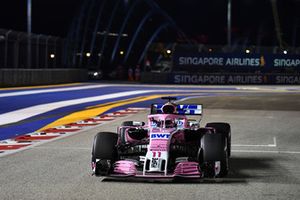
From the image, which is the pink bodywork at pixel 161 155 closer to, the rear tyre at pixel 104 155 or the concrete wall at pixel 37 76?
the rear tyre at pixel 104 155

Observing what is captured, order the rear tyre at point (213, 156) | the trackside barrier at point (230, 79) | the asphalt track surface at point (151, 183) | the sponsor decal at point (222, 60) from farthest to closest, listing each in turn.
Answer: the sponsor decal at point (222, 60) → the trackside barrier at point (230, 79) → the rear tyre at point (213, 156) → the asphalt track surface at point (151, 183)

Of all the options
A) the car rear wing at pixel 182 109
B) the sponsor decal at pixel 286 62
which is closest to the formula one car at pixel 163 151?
the car rear wing at pixel 182 109

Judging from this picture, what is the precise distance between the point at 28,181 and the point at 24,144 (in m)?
4.09

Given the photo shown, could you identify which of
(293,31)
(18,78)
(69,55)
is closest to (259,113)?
(18,78)

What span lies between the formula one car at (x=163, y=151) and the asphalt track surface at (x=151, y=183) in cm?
15

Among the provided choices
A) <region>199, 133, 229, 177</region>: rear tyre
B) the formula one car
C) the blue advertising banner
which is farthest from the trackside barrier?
<region>199, 133, 229, 177</region>: rear tyre

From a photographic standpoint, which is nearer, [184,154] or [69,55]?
[184,154]

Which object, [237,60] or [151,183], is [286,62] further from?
[151,183]

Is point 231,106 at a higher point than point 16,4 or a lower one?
lower

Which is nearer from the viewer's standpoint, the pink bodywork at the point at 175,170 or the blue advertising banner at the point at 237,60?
the pink bodywork at the point at 175,170

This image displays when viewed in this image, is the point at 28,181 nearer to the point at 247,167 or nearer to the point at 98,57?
the point at 247,167

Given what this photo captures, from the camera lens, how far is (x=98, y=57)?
3278 inches

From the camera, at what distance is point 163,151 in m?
8.13

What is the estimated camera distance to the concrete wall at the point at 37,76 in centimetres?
3509
